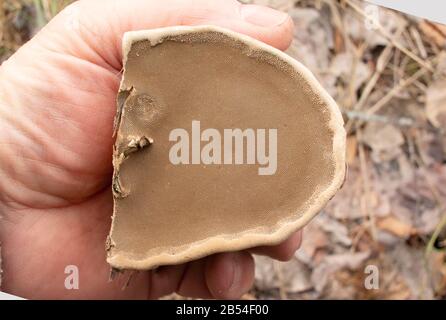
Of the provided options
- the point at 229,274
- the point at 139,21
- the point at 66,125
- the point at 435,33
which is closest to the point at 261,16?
the point at 139,21

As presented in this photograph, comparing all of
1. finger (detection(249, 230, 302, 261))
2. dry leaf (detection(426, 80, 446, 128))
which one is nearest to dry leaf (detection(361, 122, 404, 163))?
dry leaf (detection(426, 80, 446, 128))

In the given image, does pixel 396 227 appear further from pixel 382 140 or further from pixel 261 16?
pixel 261 16

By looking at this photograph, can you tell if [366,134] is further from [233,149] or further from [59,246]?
[59,246]

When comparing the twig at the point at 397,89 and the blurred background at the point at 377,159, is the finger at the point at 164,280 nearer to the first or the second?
Answer: the blurred background at the point at 377,159

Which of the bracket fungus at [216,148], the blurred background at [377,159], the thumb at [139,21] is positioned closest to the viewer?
the bracket fungus at [216,148]

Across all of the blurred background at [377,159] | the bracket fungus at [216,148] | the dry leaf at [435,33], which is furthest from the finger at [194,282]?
the dry leaf at [435,33]

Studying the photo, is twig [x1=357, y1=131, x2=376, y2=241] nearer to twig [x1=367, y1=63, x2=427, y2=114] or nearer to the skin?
twig [x1=367, y1=63, x2=427, y2=114]
